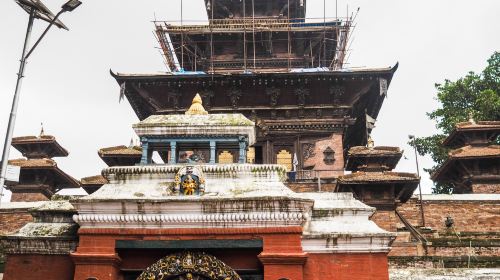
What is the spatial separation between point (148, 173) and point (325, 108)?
13.0 meters

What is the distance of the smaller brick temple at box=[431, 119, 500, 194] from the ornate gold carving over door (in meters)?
17.0

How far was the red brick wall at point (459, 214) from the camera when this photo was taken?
A: 21.4 m

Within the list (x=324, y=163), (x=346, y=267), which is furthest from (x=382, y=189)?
(x=346, y=267)

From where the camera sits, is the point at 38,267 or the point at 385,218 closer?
the point at 38,267

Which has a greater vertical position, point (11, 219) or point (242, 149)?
point (242, 149)

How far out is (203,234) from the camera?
9.91 meters

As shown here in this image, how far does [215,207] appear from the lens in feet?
32.6

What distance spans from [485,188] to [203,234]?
17553 millimetres

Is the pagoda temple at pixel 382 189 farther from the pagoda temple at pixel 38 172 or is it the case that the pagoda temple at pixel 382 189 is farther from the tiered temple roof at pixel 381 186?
the pagoda temple at pixel 38 172

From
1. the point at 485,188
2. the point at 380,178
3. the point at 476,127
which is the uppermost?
the point at 476,127

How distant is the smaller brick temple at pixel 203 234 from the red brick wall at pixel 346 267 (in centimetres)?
2

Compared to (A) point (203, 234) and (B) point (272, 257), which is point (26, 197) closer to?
(A) point (203, 234)

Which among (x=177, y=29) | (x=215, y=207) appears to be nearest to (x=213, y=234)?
(x=215, y=207)

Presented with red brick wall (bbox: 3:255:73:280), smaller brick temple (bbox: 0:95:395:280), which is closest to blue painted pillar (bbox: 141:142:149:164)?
smaller brick temple (bbox: 0:95:395:280)
